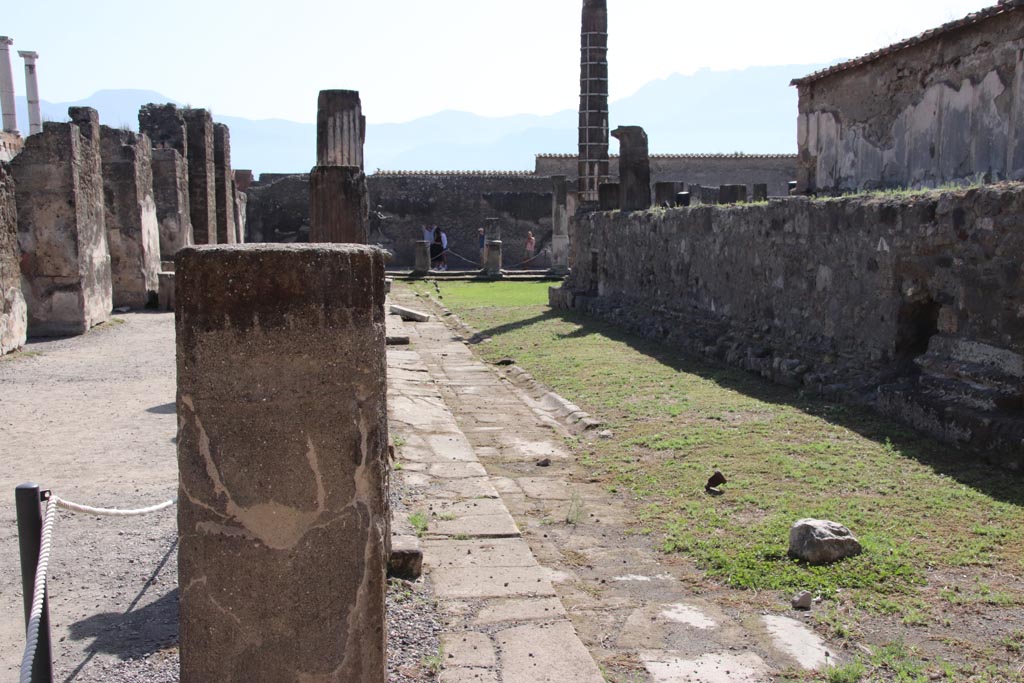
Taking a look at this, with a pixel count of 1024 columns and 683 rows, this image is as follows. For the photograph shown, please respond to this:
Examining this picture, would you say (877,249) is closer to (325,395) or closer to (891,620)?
(891,620)

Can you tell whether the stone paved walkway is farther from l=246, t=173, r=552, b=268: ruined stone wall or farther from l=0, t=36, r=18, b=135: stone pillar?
l=0, t=36, r=18, b=135: stone pillar

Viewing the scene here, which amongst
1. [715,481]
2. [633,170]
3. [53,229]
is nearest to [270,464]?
[715,481]

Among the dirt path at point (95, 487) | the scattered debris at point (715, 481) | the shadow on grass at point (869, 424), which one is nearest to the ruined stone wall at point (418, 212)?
the shadow on grass at point (869, 424)

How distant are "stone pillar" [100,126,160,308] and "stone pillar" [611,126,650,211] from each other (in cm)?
761

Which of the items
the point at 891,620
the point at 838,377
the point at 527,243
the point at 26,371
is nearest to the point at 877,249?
the point at 838,377

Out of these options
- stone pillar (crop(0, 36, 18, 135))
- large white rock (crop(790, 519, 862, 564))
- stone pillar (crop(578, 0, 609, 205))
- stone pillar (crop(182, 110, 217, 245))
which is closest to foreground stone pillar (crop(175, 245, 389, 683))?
large white rock (crop(790, 519, 862, 564))

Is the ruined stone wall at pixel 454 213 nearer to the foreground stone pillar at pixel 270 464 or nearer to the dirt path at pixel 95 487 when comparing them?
the dirt path at pixel 95 487

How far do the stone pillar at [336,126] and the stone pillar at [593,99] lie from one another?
53.9ft

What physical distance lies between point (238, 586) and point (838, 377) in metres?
6.41

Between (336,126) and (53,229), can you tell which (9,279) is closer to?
(53,229)

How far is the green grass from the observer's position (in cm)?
418

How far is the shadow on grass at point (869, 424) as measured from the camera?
5344mm

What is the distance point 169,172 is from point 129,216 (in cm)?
217

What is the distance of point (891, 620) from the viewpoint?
3695 mm
